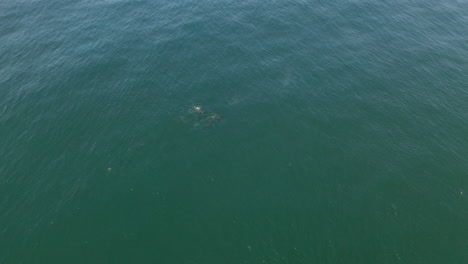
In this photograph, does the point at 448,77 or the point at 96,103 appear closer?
the point at 96,103

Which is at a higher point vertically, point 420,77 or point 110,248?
point 420,77

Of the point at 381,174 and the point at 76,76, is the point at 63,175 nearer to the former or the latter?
the point at 76,76

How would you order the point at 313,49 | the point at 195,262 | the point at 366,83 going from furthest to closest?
the point at 313,49
the point at 366,83
the point at 195,262

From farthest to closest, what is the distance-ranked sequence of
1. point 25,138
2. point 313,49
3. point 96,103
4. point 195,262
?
1. point 313,49
2. point 96,103
3. point 25,138
4. point 195,262

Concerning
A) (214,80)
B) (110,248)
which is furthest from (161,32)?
(110,248)

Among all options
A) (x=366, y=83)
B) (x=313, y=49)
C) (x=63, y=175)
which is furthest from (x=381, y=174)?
(x=63, y=175)

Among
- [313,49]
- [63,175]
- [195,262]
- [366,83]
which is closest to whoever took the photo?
[195,262]

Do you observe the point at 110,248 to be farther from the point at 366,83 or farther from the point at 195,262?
the point at 366,83
